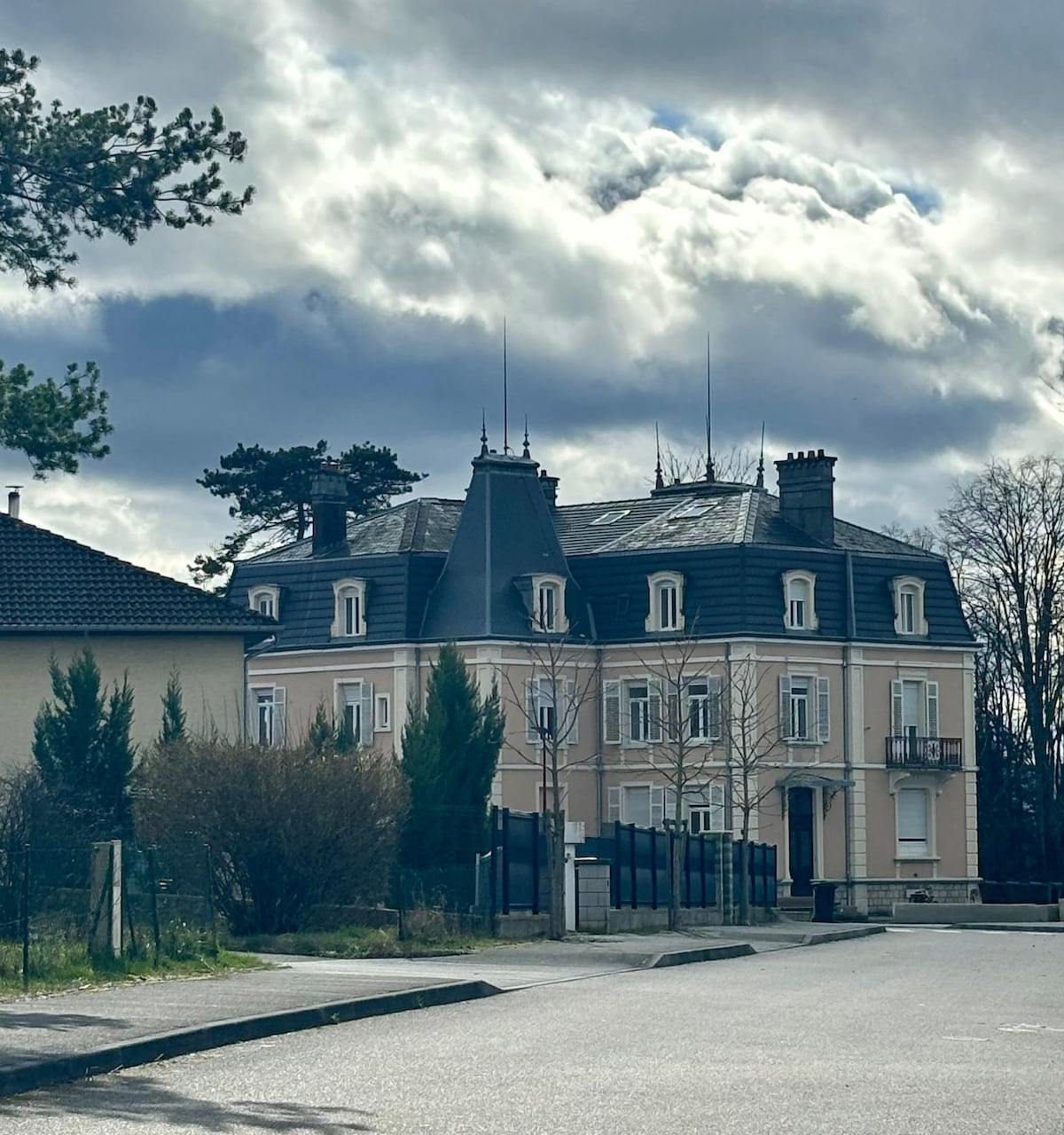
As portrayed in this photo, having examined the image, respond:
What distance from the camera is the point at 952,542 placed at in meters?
74.2

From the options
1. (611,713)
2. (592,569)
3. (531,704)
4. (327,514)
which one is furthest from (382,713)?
(592,569)

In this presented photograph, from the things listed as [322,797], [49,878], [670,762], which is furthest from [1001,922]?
[49,878]

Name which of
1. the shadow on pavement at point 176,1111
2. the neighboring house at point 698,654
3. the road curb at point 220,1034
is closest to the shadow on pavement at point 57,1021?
the road curb at point 220,1034

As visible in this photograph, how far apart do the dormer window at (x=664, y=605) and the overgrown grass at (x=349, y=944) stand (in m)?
36.0

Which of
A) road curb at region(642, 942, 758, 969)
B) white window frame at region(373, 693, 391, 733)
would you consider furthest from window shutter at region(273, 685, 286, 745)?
road curb at region(642, 942, 758, 969)

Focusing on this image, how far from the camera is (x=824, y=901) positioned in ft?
189

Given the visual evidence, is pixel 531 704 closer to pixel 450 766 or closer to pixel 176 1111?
pixel 450 766

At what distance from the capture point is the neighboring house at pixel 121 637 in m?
41.4

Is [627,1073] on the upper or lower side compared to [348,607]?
lower

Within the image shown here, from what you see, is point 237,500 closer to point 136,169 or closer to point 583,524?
point 583,524

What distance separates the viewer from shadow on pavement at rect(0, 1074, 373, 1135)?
37.9 feet

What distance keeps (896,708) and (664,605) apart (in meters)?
8.05

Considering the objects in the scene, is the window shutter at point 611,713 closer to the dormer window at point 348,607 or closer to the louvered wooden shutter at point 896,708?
the dormer window at point 348,607

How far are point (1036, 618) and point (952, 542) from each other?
3828 mm
